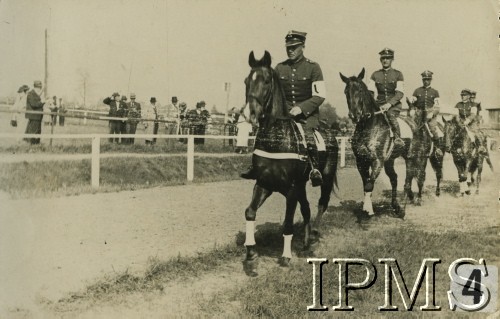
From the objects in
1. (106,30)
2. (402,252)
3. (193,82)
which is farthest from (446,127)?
(106,30)

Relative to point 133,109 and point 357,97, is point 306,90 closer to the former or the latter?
point 357,97

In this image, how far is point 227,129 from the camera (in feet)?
18.7

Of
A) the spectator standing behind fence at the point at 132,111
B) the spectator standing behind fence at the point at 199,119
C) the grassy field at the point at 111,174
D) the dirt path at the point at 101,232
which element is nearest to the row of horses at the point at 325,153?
the dirt path at the point at 101,232

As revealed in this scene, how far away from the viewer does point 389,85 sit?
5.72 meters

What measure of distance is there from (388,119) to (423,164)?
772mm

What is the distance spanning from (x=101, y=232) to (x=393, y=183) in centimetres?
343

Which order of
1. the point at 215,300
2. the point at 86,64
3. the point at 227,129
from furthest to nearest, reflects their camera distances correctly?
the point at 227,129
the point at 86,64
the point at 215,300

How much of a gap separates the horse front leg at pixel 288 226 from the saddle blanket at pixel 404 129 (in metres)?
1.98

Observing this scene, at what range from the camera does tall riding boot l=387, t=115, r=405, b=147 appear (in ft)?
19.2

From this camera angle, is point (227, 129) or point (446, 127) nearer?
point (227, 129)

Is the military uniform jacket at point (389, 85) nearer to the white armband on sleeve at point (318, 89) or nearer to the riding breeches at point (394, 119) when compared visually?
the riding breeches at point (394, 119)

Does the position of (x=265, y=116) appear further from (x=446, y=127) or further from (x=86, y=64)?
(x=446, y=127)

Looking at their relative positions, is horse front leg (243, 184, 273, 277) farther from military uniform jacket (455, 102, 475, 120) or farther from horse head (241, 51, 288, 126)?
military uniform jacket (455, 102, 475, 120)

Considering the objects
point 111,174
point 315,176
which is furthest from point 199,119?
point 315,176
